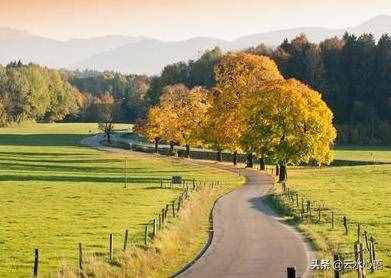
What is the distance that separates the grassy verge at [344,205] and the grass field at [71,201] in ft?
29.2

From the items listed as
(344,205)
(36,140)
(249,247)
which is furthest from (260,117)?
(36,140)

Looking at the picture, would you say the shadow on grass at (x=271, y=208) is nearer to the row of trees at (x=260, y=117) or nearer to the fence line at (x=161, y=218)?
the fence line at (x=161, y=218)

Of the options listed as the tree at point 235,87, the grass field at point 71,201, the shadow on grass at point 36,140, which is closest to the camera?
the grass field at point 71,201

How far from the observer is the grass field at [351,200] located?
4258cm

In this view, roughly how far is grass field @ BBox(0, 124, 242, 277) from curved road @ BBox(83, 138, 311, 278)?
2.06m

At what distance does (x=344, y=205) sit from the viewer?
211ft

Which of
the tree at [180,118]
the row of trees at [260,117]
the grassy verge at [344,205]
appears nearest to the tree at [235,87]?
the row of trees at [260,117]

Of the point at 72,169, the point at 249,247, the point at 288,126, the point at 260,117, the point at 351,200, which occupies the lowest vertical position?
the point at 249,247

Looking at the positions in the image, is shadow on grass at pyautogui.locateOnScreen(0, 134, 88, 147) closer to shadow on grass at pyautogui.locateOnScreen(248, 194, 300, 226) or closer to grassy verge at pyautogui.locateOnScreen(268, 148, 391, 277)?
grassy verge at pyautogui.locateOnScreen(268, 148, 391, 277)

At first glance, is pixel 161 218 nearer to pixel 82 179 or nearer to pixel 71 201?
pixel 71 201

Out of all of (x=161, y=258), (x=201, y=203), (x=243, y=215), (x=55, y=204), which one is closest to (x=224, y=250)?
(x=161, y=258)

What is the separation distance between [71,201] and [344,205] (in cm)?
2774

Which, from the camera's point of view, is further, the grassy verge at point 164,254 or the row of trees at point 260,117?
the row of trees at point 260,117

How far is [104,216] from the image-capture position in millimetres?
55844
